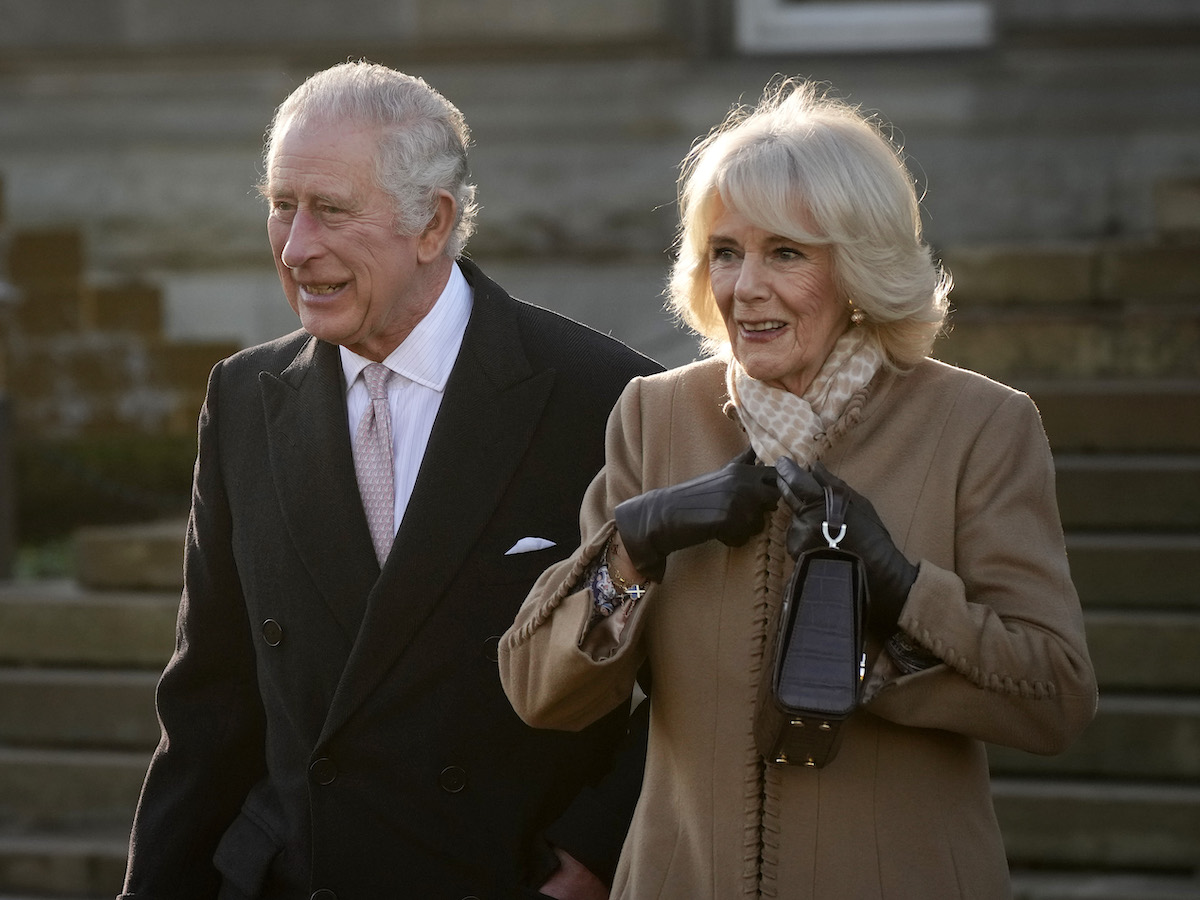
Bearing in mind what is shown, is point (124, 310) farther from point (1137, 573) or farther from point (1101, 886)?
point (1101, 886)

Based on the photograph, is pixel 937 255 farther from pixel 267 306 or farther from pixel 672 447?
pixel 672 447

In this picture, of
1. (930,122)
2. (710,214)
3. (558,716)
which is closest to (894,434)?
(710,214)

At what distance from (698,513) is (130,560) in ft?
12.9

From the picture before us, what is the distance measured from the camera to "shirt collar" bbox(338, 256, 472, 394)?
3.06 m

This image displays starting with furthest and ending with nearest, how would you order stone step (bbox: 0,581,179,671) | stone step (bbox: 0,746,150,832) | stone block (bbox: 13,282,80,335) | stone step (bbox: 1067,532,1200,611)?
1. stone block (bbox: 13,282,80,335)
2. stone step (bbox: 0,581,179,671)
3. stone step (bbox: 0,746,150,832)
4. stone step (bbox: 1067,532,1200,611)

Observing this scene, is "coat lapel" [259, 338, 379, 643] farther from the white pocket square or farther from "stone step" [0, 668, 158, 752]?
"stone step" [0, 668, 158, 752]

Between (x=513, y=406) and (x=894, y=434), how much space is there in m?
0.80

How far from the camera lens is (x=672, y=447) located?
103 inches

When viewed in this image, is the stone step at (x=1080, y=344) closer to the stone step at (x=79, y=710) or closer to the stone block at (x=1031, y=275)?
the stone block at (x=1031, y=275)

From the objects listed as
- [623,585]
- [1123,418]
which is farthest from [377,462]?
[1123,418]

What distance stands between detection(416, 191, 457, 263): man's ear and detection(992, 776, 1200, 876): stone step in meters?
2.51

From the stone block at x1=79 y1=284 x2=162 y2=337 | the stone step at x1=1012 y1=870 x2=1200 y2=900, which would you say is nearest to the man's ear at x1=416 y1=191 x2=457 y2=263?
the stone step at x1=1012 y1=870 x2=1200 y2=900

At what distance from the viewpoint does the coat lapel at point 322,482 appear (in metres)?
2.94

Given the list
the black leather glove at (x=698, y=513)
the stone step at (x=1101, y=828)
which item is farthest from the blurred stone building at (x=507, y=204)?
the black leather glove at (x=698, y=513)
